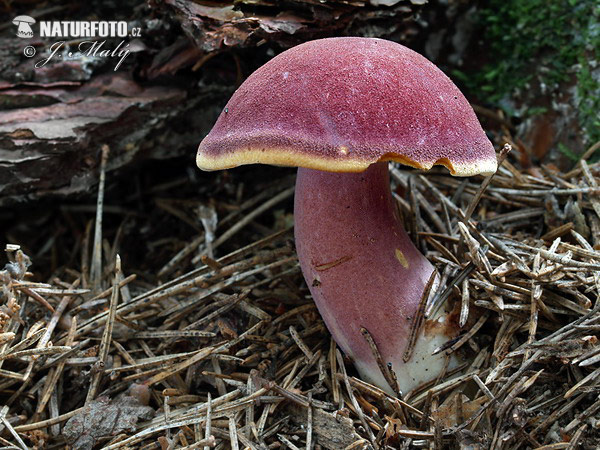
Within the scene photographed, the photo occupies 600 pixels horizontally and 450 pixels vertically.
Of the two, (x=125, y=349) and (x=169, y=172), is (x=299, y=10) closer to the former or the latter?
(x=169, y=172)

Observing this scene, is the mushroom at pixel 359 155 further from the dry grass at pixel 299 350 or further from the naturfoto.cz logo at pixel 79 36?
the naturfoto.cz logo at pixel 79 36

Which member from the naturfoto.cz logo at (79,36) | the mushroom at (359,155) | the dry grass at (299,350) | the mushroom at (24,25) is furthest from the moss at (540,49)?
the mushroom at (24,25)

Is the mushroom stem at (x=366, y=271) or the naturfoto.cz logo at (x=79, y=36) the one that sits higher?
the naturfoto.cz logo at (x=79, y=36)

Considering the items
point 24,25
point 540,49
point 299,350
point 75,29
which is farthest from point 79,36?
point 540,49

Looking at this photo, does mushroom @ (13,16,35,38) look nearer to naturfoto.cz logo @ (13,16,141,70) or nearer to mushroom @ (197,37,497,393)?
naturfoto.cz logo @ (13,16,141,70)

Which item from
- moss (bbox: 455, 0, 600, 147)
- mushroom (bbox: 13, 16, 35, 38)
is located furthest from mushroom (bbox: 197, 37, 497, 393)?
mushroom (bbox: 13, 16, 35, 38)

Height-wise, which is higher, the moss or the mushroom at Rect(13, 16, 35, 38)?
the moss
